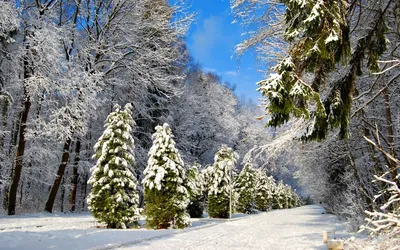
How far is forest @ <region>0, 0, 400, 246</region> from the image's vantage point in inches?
212

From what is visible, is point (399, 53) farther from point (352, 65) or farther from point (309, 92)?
point (309, 92)

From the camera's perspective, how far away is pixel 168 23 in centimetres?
1958

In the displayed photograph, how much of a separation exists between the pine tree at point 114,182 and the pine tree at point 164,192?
0.71 m

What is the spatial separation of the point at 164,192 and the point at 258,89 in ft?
34.9

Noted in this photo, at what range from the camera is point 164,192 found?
14.8 m

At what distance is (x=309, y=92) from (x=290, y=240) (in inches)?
319

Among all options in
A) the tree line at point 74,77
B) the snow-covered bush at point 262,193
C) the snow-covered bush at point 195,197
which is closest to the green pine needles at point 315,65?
the tree line at point 74,77

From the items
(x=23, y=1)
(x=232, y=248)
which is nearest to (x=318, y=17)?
(x=232, y=248)

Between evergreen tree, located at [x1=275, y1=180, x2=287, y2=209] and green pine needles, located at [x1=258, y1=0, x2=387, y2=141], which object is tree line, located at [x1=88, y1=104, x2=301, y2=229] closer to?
green pine needles, located at [x1=258, y1=0, x2=387, y2=141]

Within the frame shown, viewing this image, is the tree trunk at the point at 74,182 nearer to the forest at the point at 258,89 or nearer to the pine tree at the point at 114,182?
the forest at the point at 258,89

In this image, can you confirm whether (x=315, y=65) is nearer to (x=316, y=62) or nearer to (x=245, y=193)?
(x=316, y=62)

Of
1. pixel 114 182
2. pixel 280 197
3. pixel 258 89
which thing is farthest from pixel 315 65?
pixel 280 197

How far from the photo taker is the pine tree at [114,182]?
13.9 m

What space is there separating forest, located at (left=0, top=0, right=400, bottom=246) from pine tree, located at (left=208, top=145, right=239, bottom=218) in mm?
379
